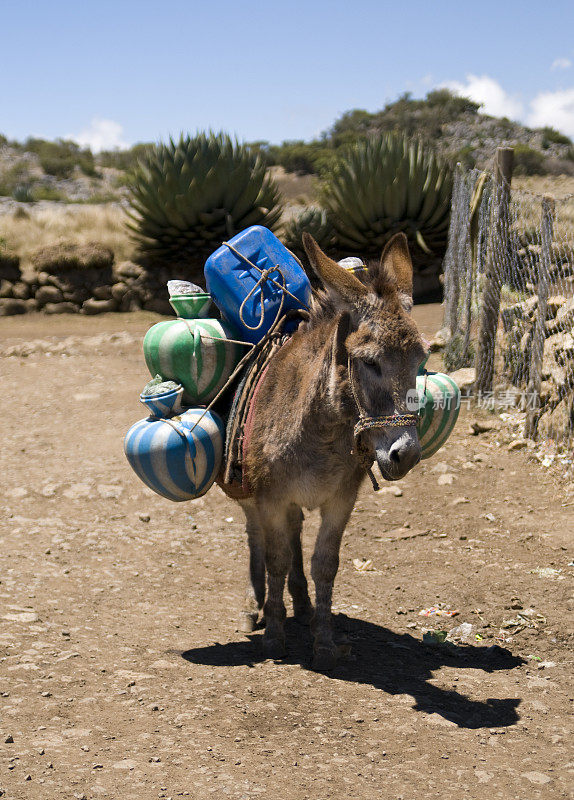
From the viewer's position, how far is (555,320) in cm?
799

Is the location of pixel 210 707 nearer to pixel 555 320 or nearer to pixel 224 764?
pixel 224 764

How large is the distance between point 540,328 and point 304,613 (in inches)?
153

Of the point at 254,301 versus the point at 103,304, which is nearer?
the point at 254,301

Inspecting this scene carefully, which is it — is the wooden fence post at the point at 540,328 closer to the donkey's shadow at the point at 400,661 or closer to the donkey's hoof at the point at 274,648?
the donkey's shadow at the point at 400,661

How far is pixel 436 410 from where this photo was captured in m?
4.76

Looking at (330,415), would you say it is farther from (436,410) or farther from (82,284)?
(82,284)

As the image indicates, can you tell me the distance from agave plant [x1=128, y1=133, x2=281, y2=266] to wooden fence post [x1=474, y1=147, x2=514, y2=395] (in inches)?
228

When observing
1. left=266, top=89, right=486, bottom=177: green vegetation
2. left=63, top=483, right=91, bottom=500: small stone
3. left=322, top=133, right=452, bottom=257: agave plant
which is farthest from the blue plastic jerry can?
left=266, top=89, right=486, bottom=177: green vegetation

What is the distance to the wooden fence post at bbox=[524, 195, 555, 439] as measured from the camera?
295 inches

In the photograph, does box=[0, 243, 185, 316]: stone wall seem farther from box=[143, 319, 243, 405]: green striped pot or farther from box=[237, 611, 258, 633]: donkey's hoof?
box=[237, 611, 258, 633]: donkey's hoof

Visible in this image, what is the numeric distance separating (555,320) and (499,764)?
5.50 metres

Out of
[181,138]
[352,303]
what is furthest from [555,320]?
[181,138]

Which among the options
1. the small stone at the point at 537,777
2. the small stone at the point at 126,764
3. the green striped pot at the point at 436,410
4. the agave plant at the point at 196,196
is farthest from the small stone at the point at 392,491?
the agave plant at the point at 196,196

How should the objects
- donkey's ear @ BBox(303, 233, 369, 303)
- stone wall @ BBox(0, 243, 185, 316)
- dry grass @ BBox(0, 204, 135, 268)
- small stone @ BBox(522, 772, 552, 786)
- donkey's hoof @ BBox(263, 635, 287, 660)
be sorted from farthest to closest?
dry grass @ BBox(0, 204, 135, 268), stone wall @ BBox(0, 243, 185, 316), donkey's hoof @ BBox(263, 635, 287, 660), donkey's ear @ BBox(303, 233, 369, 303), small stone @ BBox(522, 772, 552, 786)
